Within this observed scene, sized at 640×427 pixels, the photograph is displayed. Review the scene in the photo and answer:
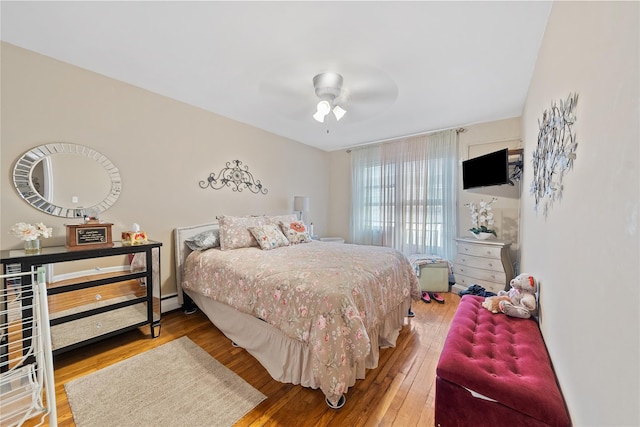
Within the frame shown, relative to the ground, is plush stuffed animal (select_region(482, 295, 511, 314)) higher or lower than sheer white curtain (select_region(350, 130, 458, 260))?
lower

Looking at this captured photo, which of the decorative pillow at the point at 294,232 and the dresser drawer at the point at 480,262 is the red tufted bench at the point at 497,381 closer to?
the dresser drawer at the point at 480,262

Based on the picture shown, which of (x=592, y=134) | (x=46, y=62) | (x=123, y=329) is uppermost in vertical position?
(x=46, y=62)

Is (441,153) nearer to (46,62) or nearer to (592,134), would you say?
(592,134)

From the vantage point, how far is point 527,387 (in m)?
1.00

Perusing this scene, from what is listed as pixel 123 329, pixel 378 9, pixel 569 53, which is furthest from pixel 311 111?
pixel 123 329

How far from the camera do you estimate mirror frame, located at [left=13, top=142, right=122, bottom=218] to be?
1934 mm

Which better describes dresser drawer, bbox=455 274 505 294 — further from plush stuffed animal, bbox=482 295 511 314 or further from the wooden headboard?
the wooden headboard

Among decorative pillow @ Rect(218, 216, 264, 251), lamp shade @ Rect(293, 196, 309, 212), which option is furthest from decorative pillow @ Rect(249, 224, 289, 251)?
lamp shade @ Rect(293, 196, 309, 212)

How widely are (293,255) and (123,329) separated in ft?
5.44

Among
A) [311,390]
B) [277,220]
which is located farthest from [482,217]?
[311,390]

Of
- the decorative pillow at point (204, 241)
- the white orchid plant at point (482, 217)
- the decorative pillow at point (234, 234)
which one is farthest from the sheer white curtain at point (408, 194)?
the decorative pillow at point (204, 241)

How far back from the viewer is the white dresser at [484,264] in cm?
293

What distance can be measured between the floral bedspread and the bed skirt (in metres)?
0.10

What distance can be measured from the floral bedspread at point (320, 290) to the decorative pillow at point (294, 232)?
44 cm
